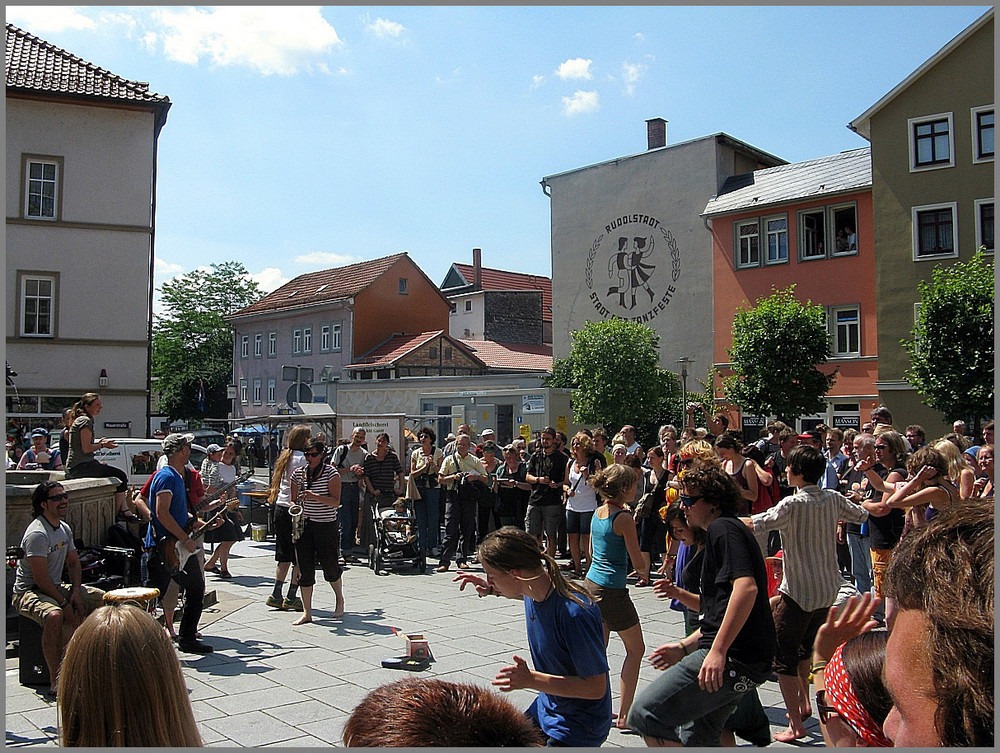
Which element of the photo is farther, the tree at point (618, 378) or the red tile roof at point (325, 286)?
the red tile roof at point (325, 286)

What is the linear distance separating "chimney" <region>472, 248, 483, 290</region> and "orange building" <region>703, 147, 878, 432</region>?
1077 inches

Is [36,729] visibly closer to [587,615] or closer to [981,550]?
[587,615]

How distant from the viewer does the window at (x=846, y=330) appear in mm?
32875

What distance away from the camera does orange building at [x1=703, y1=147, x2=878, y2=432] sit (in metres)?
32.5

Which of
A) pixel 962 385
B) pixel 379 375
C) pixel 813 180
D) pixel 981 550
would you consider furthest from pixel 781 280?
pixel 981 550

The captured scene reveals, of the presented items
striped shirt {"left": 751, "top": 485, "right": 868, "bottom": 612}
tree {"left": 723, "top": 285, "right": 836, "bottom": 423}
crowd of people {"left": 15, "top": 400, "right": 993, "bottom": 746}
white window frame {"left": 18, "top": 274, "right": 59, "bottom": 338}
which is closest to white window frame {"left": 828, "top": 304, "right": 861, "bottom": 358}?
tree {"left": 723, "top": 285, "right": 836, "bottom": 423}

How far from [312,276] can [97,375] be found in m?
38.9

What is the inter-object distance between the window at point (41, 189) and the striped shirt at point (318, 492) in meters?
19.1

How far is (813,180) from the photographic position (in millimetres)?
34938

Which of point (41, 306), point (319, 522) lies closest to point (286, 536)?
point (319, 522)

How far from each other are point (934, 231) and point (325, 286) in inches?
1569

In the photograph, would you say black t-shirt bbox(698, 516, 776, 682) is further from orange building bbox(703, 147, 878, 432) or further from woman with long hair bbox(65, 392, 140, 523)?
orange building bbox(703, 147, 878, 432)

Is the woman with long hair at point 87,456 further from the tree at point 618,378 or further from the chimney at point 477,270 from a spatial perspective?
the chimney at point 477,270

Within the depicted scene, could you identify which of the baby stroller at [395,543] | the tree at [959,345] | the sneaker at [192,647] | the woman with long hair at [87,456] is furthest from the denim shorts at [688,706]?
the tree at [959,345]
